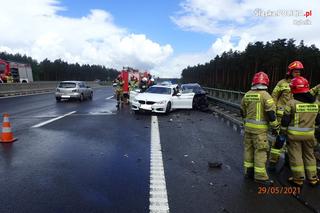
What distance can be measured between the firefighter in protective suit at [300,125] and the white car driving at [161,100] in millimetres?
10065

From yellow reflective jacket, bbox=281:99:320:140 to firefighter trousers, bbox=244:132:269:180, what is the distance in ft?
1.56

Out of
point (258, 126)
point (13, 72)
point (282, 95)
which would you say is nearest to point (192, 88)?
point (282, 95)

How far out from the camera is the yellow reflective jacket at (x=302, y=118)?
4.99 meters

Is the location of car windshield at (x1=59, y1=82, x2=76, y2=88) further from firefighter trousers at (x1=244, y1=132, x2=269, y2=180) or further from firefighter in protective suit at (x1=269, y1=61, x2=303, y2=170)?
firefighter trousers at (x1=244, y1=132, x2=269, y2=180)

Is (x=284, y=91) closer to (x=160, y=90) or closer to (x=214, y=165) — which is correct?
(x=214, y=165)

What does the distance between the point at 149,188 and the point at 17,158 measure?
10.6 feet

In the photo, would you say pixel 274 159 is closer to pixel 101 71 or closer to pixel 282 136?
pixel 282 136

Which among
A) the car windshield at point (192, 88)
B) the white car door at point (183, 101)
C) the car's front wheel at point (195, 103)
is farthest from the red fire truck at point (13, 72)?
the car's front wheel at point (195, 103)

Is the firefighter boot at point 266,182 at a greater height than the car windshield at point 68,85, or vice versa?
the car windshield at point 68,85

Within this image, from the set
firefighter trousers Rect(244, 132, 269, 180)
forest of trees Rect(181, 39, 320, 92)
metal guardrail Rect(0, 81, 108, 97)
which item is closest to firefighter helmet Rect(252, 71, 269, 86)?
firefighter trousers Rect(244, 132, 269, 180)

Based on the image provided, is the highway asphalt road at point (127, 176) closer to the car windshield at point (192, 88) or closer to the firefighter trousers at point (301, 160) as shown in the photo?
the firefighter trousers at point (301, 160)

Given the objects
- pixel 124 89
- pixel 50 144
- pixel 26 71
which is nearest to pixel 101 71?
pixel 26 71

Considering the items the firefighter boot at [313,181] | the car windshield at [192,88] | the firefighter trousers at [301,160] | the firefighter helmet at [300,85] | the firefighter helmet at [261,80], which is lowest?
the firefighter boot at [313,181]

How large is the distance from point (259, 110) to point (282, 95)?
1.65 meters
